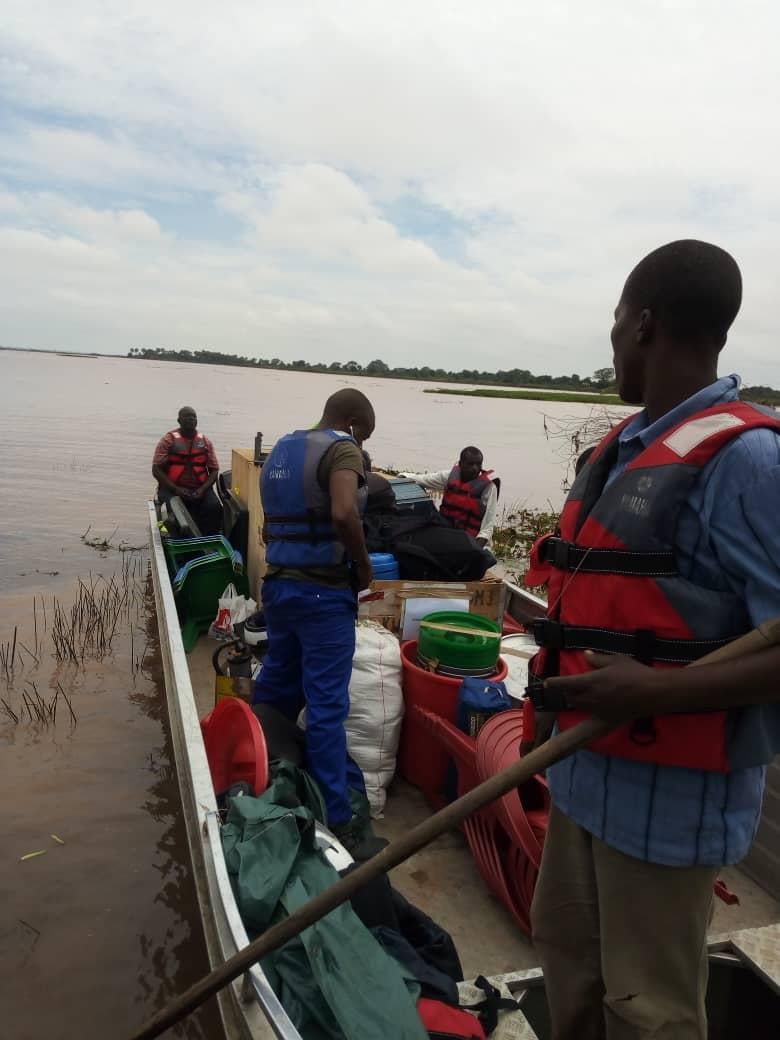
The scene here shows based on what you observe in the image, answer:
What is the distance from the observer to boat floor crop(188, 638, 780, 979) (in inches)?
106

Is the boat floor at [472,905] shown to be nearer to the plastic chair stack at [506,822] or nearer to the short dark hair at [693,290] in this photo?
the plastic chair stack at [506,822]

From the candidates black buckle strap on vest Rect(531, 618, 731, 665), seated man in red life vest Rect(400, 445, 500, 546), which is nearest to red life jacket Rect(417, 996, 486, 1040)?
black buckle strap on vest Rect(531, 618, 731, 665)

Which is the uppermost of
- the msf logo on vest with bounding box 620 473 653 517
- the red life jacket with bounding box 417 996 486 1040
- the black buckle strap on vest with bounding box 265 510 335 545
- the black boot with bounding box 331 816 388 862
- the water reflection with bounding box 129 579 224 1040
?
the msf logo on vest with bounding box 620 473 653 517

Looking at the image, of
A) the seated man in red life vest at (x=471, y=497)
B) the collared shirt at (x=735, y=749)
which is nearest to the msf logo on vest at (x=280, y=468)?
the collared shirt at (x=735, y=749)

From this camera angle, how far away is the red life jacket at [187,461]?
788 centimetres

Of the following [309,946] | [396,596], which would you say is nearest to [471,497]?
[396,596]

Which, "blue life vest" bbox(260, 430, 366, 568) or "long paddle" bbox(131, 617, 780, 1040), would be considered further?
"blue life vest" bbox(260, 430, 366, 568)

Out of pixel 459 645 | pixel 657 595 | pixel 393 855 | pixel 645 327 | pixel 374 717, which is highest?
pixel 645 327

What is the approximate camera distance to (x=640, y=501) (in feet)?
4.38

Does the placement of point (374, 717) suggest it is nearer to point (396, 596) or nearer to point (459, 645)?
point (459, 645)

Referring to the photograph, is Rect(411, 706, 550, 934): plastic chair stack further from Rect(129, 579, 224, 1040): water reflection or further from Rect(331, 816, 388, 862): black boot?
Rect(129, 579, 224, 1040): water reflection

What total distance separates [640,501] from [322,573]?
198 centimetres

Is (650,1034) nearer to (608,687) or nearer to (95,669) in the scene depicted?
(608,687)

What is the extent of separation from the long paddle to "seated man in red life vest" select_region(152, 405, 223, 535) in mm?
6485
